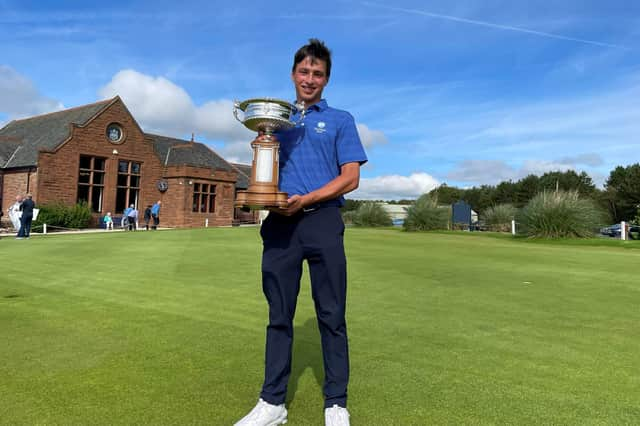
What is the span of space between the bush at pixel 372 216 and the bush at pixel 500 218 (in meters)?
7.47

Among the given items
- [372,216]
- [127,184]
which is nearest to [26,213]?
[127,184]

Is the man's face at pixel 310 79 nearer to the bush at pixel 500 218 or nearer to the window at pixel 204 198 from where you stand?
the bush at pixel 500 218

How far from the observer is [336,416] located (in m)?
2.39

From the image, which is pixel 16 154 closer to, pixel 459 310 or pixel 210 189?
pixel 210 189

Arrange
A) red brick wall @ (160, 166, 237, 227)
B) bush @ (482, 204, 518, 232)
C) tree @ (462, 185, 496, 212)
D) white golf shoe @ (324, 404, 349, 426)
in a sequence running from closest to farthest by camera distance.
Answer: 1. white golf shoe @ (324, 404, 349, 426)
2. bush @ (482, 204, 518, 232)
3. red brick wall @ (160, 166, 237, 227)
4. tree @ (462, 185, 496, 212)

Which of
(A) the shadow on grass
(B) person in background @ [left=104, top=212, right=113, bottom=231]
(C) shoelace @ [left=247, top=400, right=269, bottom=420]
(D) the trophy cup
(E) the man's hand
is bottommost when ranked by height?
(A) the shadow on grass

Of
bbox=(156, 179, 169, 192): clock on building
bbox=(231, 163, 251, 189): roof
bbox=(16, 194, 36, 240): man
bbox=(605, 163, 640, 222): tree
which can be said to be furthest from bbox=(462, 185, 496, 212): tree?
bbox=(16, 194, 36, 240): man

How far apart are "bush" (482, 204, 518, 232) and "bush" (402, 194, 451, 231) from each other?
529 centimetres

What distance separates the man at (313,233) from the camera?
8.45 feet

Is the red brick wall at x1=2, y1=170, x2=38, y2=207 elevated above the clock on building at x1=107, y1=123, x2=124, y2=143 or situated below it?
below

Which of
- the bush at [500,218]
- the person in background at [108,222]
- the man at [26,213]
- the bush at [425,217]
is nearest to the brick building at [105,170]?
the person in background at [108,222]

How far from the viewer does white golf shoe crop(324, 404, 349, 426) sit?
7.77ft

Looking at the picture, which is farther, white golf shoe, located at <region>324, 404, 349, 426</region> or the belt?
the belt

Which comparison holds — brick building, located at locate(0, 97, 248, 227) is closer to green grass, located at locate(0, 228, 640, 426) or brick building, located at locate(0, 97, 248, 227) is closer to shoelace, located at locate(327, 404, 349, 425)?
green grass, located at locate(0, 228, 640, 426)
